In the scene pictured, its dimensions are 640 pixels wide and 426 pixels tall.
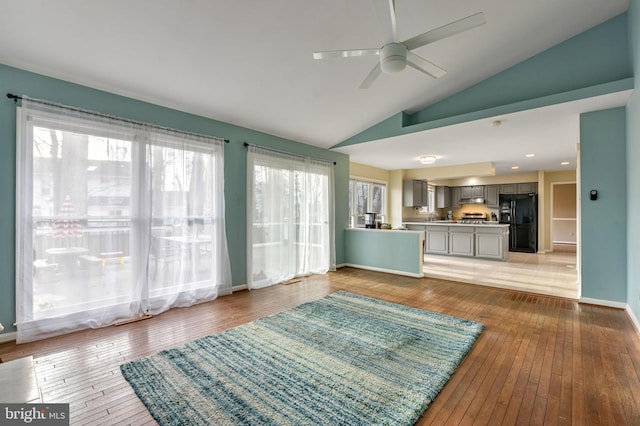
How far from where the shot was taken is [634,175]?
10.7 ft

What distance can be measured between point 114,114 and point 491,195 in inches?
408

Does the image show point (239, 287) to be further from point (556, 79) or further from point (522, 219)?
point (522, 219)

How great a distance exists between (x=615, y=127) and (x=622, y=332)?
2.64 meters

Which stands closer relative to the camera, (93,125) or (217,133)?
(93,125)

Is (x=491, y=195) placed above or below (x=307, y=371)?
above

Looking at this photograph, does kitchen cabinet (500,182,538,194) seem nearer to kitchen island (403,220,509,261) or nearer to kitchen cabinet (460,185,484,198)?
kitchen cabinet (460,185,484,198)

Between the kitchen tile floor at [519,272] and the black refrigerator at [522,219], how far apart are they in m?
0.67

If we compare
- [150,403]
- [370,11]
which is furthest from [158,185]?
[370,11]

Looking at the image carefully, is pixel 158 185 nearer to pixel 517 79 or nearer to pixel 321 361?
pixel 321 361

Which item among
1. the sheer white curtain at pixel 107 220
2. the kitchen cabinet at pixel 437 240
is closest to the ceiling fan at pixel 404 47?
the sheer white curtain at pixel 107 220

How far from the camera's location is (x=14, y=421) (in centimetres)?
121

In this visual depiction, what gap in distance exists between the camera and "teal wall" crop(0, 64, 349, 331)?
2.74m

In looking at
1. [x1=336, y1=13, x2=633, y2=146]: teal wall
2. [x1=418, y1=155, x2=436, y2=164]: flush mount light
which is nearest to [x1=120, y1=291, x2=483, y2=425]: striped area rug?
[x1=336, y1=13, x2=633, y2=146]: teal wall

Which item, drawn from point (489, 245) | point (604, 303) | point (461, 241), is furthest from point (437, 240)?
point (604, 303)
